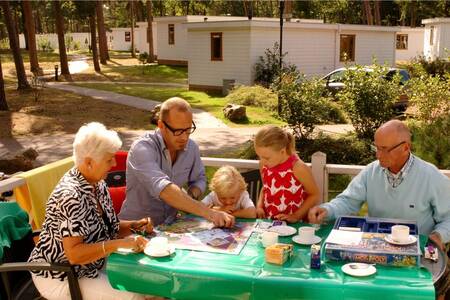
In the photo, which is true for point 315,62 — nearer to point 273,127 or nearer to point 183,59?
point 183,59

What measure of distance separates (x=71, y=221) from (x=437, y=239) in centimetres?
201

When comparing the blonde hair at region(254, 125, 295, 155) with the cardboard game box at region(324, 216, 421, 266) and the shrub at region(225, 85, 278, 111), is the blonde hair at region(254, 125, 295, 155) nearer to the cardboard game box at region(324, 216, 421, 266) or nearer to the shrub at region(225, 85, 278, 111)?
the cardboard game box at region(324, 216, 421, 266)

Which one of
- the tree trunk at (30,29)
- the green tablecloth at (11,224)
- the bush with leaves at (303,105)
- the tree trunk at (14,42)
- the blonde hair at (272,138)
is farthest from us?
the tree trunk at (30,29)

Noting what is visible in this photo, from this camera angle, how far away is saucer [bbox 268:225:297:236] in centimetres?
301

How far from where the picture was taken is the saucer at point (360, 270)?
2408 millimetres

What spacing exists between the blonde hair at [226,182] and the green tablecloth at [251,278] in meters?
0.74

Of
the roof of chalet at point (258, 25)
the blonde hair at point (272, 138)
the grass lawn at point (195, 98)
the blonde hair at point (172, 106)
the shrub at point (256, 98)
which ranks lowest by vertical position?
the grass lawn at point (195, 98)

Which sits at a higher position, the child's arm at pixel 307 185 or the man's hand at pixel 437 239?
the child's arm at pixel 307 185

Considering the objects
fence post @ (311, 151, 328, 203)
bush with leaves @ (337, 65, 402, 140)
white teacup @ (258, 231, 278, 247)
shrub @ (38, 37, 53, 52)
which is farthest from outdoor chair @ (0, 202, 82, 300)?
shrub @ (38, 37, 53, 52)

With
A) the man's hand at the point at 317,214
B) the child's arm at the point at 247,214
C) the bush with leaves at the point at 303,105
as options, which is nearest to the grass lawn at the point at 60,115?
the bush with leaves at the point at 303,105

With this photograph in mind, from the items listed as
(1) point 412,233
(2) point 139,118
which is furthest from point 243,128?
(1) point 412,233

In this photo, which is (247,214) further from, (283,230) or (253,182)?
(253,182)

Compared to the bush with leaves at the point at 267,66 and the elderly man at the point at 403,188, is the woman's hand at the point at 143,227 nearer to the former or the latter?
the elderly man at the point at 403,188

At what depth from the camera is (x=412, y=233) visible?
2848mm
